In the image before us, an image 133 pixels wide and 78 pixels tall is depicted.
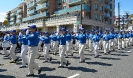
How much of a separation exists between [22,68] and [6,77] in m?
1.76

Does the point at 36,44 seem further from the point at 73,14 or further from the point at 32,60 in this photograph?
the point at 73,14

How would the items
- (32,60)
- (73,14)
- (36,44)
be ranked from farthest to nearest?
(73,14) < (36,44) < (32,60)

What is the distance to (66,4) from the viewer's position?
4559 cm

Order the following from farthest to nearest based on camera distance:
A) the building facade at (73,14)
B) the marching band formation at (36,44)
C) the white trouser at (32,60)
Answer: the building facade at (73,14)
the marching band formation at (36,44)
the white trouser at (32,60)

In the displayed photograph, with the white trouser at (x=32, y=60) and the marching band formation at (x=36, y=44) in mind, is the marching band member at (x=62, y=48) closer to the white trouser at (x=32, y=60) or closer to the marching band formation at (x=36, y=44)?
the marching band formation at (x=36, y=44)

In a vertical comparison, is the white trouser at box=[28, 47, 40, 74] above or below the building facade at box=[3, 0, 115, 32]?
below

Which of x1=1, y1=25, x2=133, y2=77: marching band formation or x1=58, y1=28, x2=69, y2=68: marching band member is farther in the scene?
x1=58, y1=28, x2=69, y2=68: marching band member

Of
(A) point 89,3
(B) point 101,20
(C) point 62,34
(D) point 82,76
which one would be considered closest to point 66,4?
(A) point 89,3

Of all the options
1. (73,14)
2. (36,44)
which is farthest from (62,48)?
(73,14)

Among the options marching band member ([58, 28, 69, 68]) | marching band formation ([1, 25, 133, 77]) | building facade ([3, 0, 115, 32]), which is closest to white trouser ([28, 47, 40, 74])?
marching band formation ([1, 25, 133, 77])

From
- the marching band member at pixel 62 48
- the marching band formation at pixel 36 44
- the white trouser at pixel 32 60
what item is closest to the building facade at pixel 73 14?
the marching band formation at pixel 36 44

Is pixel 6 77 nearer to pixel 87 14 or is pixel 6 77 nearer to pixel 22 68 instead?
pixel 22 68

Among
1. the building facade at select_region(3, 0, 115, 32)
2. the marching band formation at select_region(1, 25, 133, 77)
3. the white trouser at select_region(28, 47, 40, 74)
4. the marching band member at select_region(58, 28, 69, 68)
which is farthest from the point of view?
the building facade at select_region(3, 0, 115, 32)

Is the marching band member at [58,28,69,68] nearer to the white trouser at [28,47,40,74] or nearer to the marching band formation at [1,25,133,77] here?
the marching band formation at [1,25,133,77]
